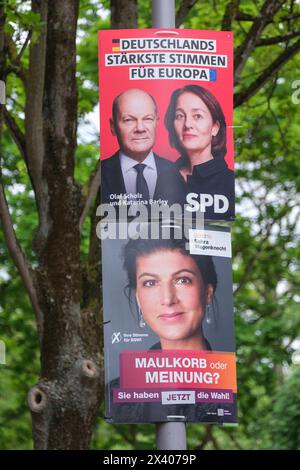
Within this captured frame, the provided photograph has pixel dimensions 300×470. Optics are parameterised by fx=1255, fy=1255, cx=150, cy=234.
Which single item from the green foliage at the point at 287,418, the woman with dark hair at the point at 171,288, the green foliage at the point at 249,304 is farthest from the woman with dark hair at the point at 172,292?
the green foliage at the point at 287,418

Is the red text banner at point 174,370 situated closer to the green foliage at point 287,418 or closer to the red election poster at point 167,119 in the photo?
the red election poster at point 167,119

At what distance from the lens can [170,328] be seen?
8555 millimetres

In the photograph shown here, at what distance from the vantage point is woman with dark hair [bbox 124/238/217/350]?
855 centimetres

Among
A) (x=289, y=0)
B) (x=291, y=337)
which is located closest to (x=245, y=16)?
(x=289, y=0)

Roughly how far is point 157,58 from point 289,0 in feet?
20.4

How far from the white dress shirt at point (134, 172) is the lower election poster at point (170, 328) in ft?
1.20

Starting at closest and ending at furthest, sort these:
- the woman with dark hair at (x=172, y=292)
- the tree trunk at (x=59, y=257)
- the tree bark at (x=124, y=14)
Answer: the woman with dark hair at (x=172, y=292)
the tree trunk at (x=59, y=257)
the tree bark at (x=124, y=14)

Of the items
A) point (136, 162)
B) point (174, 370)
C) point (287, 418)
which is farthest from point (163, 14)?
point (287, 418)

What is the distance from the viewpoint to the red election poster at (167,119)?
876cm

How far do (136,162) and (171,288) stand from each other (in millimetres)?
938

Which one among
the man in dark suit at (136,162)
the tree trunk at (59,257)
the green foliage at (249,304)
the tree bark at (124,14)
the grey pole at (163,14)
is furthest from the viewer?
the green foliage at (249,304)

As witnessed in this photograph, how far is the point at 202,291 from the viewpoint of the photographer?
870 centimetres

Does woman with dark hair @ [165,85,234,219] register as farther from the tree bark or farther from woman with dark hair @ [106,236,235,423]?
the tree bark

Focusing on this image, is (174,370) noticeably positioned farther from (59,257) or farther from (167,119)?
(59,257)
